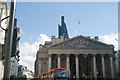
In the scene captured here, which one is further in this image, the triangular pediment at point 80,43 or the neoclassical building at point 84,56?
the triangular pediment at point 80,43

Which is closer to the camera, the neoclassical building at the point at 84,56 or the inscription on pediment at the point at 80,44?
the neoclassical building at the point at 84,56

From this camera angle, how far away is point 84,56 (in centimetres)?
5762

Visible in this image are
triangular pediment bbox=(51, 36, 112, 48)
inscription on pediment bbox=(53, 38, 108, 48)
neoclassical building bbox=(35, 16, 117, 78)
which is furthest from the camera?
inscription on pediment bbox=(53, 38, 108, 48)

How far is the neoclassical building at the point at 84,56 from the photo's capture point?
5684 cm

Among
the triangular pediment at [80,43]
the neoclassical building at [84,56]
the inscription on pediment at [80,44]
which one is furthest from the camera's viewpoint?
the inscription on pediment at [80,44]

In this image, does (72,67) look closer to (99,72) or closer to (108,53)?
(99,72)

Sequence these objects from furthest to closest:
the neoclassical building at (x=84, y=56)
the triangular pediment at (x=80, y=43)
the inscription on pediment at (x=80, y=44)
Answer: the inscription on pediment at (x=80, y=44)
the triangular pediment at (x=80, y=43)
the neoclassical building at (x=84, y=56)

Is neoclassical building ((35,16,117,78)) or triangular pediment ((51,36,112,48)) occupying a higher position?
triangular pediment ((51,36,112,48))

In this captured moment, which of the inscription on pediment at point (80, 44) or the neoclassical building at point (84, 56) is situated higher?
the inscription on pediment at point (80, 44)

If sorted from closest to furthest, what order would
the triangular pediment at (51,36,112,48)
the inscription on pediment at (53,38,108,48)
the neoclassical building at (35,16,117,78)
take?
the neoclassical building at (35,16,117,78), the triangular pediment at (51,36,112,48), the inscription on pediment at (53,38,108,48)

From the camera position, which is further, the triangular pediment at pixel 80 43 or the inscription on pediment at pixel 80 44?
the inscription on pediment at pixel 80 44

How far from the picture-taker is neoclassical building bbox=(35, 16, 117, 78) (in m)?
56.8

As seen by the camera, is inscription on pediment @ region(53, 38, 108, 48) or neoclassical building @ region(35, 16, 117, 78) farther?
inscription on pediment @ region(53, 38, 108, 48)

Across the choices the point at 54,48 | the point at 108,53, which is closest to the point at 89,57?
the point at 108,53
